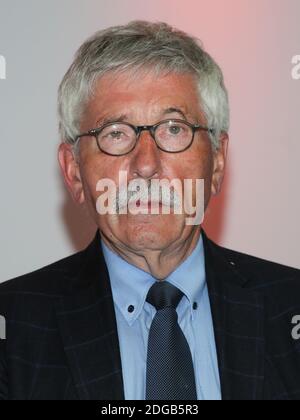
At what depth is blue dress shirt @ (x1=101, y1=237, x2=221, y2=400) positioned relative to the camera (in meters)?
1.71

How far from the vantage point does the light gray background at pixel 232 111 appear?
2.45 m

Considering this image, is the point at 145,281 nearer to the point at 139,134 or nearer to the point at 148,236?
the point at 148,236

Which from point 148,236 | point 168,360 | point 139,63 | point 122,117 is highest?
point 139,63

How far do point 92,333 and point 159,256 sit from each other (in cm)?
22

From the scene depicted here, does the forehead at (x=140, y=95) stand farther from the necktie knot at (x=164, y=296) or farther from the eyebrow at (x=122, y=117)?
the necktie knot at (x=164, y=296)

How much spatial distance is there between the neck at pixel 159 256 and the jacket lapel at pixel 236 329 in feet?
0.27

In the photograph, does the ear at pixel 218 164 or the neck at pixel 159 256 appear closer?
the neck at pixel 159 256

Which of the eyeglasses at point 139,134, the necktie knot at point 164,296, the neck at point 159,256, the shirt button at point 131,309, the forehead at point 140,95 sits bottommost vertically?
the shirt button at point 131,309

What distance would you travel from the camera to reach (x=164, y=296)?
1.79m
